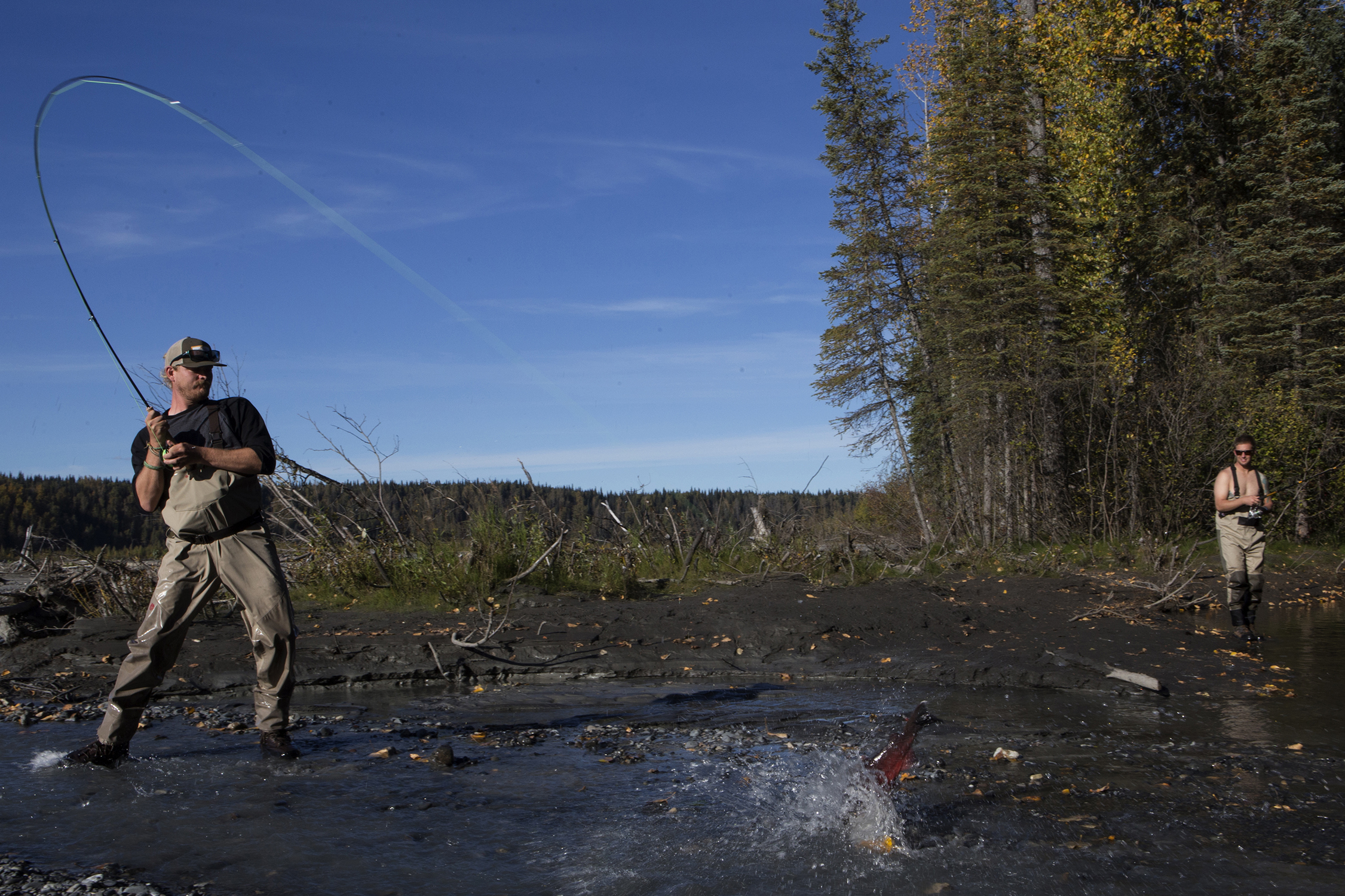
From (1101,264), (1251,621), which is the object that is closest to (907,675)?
(1251,621)

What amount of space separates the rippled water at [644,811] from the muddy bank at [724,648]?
1155 mm

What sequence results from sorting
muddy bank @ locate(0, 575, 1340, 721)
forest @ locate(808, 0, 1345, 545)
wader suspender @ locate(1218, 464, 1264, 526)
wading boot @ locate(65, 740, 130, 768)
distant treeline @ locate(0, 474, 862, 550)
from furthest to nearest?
forest @ locate(808, 0, 1345, 545), distant treeline @ locate(0, 474, 862, 550), wader suspender @ locate(1218, 464, 1264, 526), muddy bank @ locate(0, 575, 1340, 721), wading boot @ locate(65, 740, 130, 768)

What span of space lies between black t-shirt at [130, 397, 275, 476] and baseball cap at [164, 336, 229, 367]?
24 cm

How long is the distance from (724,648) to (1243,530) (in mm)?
6282

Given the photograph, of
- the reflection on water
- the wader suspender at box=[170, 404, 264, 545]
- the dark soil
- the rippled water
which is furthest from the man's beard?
the reflection on water

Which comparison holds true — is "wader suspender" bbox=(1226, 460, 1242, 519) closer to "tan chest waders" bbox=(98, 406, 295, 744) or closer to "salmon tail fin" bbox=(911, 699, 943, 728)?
"salmon tail fin" bbox=(911, 699, 943, 728)

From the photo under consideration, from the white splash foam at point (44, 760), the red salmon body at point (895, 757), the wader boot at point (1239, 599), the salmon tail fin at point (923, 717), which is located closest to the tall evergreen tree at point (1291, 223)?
the wader boot at point (1239, 599)

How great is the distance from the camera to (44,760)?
16.9ft

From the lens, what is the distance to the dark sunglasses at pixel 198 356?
17.3 feet

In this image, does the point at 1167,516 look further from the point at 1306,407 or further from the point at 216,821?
the point at 216,821

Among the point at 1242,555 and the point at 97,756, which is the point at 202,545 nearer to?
the point at 97,756

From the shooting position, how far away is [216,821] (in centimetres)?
414

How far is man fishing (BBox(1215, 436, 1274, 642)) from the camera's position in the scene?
10.1 metres

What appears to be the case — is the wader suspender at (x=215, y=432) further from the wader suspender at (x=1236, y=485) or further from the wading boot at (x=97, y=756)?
the wader suspender at (x=1236, y=485)
